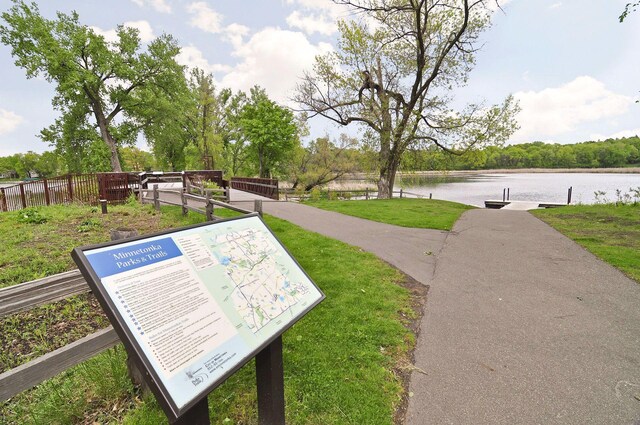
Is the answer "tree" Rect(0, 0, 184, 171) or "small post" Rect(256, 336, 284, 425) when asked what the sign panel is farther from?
"tree" Rect(0, 0, 184, 171)

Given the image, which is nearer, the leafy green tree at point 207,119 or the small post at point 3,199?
the small post at point 3,199

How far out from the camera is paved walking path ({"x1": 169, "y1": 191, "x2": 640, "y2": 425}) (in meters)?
2.42

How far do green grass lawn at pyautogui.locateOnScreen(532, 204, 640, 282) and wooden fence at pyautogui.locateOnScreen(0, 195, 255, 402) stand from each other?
7547 mm

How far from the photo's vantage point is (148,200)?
13.2 m

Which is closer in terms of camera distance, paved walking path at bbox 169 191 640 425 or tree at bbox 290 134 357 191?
paved walking path at bbox 169 191 640 425

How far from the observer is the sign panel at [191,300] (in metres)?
1.21

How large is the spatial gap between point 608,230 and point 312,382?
10191mm

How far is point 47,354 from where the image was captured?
6.02 ft

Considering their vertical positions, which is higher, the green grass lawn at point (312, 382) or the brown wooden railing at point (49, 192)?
the brown wooden railing at point (49, 192)

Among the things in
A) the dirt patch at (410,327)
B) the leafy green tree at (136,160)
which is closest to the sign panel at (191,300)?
the dirt patch at (410,327)

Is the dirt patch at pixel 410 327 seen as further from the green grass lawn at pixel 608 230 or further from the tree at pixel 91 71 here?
the tree at pixel 91 71

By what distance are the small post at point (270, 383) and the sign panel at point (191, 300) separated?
0.25 metres

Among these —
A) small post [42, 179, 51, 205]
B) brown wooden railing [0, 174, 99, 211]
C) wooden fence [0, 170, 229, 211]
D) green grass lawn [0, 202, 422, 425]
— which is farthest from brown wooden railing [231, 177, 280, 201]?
green grass lawn [0, 202, 422, 425]

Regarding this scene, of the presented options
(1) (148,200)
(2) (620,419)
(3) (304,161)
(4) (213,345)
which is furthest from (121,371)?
(3) (304,161)
